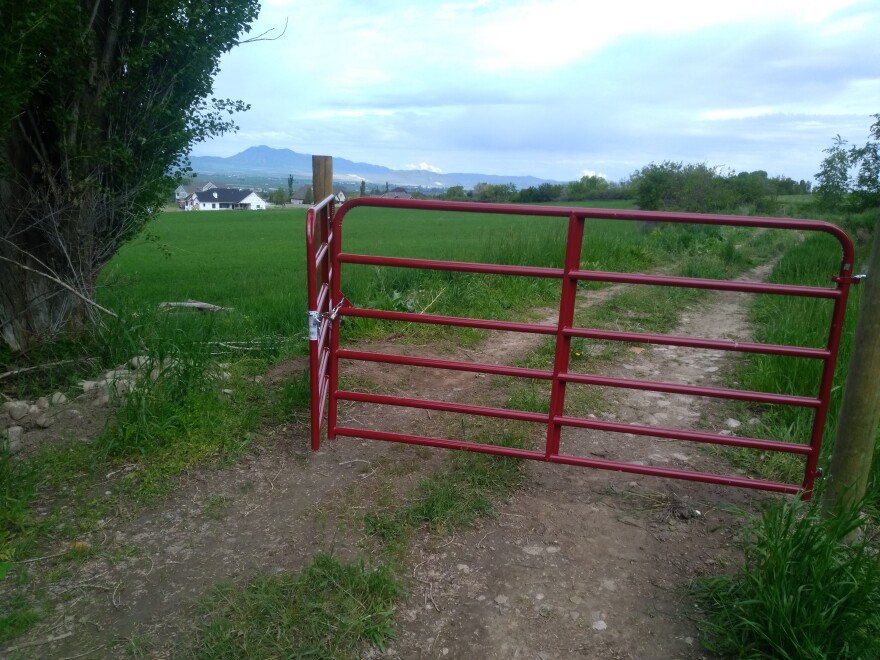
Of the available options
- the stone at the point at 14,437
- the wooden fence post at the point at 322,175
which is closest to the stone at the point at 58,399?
the stone at the point at 14,437

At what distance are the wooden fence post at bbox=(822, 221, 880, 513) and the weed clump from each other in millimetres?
448

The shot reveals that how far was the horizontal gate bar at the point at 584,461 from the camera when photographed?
12.4 ft

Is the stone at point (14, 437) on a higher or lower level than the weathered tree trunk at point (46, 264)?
lower

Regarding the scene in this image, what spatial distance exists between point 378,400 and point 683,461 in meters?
2.08

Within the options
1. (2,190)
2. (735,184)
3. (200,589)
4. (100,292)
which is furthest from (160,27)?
(735,184)

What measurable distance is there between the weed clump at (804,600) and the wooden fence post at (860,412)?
448 millimetres

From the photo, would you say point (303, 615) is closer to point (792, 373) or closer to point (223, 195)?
point (792, 373)

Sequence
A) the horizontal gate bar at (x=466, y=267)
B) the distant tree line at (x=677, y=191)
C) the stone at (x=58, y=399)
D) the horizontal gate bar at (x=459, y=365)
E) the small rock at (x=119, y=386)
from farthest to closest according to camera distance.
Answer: the distant tree line at (x=677, y=191), the stone at (x=58, y=399), the small rock at (x=119, y=386), the horizontal gate bar at (x=459, y=365), the horizontal gate bar at (x=466, y=267)

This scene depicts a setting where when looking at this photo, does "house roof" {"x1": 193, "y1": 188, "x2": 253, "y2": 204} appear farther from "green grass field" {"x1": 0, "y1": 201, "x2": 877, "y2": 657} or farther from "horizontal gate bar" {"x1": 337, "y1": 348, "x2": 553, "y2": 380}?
"horizontal gate bar" {"x1": 337, "y1": 348, "x2": 553, "y2": 380}

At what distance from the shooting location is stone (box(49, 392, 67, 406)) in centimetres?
509

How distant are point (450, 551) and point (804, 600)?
1606mm

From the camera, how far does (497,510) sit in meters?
3.80

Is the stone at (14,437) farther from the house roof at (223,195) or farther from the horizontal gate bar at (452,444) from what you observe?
the house roof at (223,195)

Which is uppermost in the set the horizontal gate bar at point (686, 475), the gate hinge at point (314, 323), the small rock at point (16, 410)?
the gate hinge at point (314, 323)
